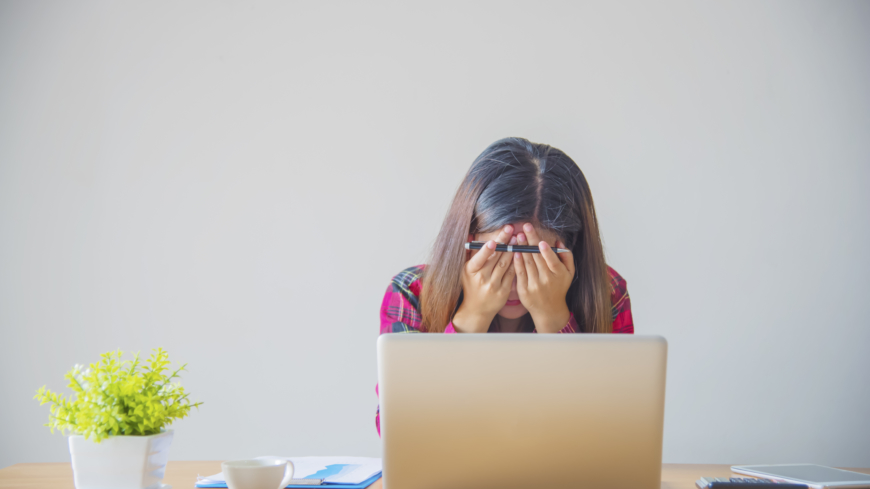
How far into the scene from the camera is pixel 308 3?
2303mm

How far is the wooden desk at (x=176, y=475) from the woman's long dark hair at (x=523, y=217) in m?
0.47

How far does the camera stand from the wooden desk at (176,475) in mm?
951

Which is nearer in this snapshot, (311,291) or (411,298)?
(411,298)

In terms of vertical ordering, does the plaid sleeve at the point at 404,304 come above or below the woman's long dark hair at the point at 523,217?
below

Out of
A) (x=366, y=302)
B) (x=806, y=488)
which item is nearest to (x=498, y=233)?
(x=806, y=488)

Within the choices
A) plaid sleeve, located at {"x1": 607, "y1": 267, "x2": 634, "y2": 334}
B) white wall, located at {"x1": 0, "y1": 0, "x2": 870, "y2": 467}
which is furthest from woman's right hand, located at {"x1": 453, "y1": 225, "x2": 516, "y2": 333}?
white wall, located at {"x1": 0, "y1": 0, "x2": 870, "y2": 467}

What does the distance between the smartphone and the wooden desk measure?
5 cm

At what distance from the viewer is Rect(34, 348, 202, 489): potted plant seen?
83 centimetres

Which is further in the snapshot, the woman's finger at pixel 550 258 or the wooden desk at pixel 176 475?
the woman's finger at pixel 550 258

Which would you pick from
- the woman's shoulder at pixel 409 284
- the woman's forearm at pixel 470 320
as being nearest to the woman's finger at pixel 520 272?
the woman's forearm at pixel 470 320

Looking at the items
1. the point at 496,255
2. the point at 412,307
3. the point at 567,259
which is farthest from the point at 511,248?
the point at 412,307

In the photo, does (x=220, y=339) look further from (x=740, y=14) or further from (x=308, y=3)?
(x=740, y=14)

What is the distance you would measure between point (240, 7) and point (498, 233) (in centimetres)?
157

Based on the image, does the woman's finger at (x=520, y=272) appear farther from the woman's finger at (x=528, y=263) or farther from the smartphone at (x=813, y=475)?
the smartphone at (x=813, y=475)
